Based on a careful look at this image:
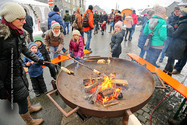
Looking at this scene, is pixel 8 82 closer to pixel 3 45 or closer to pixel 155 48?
pixel 3 45

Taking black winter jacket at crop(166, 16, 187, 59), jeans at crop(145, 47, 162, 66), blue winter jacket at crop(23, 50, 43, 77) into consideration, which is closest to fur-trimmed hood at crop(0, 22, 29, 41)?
blue winter jacket at crop(23, 50, 43, 77)

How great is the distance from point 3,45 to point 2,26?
261 millimetres

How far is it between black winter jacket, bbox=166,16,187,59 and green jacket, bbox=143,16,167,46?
1.50 feet

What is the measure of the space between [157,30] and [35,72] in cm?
385

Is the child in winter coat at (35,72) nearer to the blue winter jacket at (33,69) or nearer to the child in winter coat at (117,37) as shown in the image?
the blue winter jacket at (33,69)

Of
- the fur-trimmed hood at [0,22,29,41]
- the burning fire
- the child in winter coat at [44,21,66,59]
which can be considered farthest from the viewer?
the child in winter coat at [44,21,66,59]

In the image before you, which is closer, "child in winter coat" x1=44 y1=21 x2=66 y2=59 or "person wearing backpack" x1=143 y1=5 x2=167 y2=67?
"person wearing backpack" x1=143 y1=5 x2=167 y2=67

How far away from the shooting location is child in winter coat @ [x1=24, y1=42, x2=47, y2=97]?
9.10 ft

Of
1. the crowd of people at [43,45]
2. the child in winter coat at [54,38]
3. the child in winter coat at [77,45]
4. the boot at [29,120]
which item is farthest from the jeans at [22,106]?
the child in winter coat at [54,38]

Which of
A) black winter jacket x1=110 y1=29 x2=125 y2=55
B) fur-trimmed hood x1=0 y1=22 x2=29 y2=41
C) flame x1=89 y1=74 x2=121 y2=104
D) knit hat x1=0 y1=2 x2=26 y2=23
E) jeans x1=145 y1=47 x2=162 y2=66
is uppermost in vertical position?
knit hat x1=0 y1=2 x2=26 y2=23

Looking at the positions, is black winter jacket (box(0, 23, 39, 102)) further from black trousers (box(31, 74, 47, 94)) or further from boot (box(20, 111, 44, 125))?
black trousers (box(31, 74, 47, 94))

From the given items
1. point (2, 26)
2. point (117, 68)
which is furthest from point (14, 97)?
point (117, 68)

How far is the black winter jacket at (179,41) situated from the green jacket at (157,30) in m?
0.46

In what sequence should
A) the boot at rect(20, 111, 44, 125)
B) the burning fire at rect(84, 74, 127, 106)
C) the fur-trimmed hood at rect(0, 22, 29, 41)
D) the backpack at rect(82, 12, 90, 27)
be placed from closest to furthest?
Result: the fur-trimmed hood at rect(0, 22, 29, 41) < the burning fire at rect(84, 74, 127, 106) < the boot at rect(20, 111, 44, 125) < the backpack at rect(82, 12, 90, 27)
